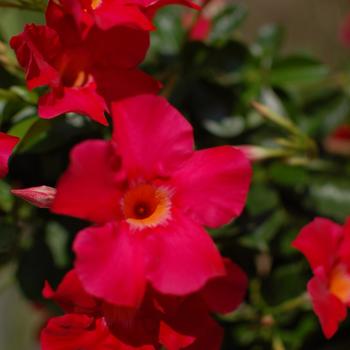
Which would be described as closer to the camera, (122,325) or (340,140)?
(122,325)

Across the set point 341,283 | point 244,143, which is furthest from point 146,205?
point 244,143

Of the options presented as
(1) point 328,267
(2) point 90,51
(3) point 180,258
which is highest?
(2) point 90,51

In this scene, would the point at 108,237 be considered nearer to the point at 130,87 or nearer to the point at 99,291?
the point at 99,291

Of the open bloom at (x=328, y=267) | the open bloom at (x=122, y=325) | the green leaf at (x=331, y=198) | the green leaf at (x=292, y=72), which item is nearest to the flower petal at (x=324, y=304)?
the open bloom at (x=328, y=267)

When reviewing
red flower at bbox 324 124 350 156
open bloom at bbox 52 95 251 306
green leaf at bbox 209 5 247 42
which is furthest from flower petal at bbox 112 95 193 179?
red flower at bbox 324 124 350 156

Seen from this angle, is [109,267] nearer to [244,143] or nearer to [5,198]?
[5,198]

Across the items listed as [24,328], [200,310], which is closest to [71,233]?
[200,310]

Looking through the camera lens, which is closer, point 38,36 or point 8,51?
point 38,36

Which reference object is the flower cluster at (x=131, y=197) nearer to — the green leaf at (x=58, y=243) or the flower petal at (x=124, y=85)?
the flower petal at (x=124, y=85)
